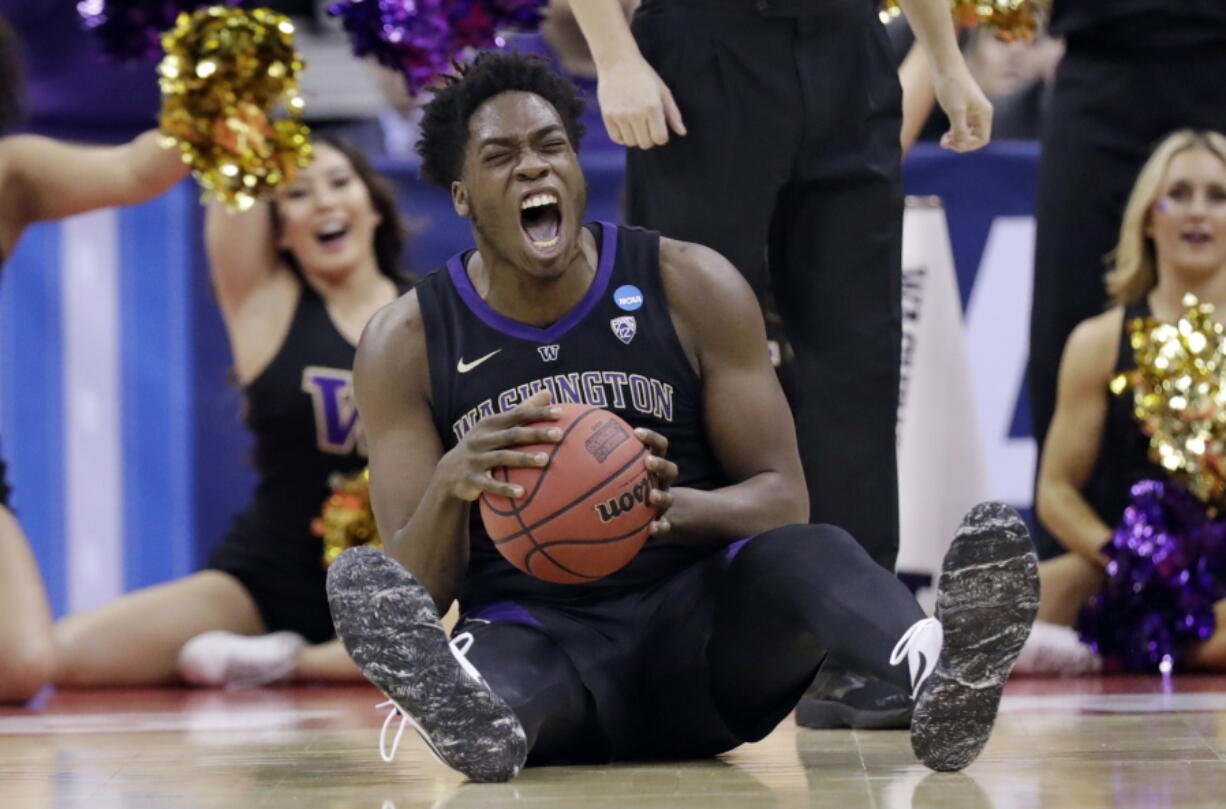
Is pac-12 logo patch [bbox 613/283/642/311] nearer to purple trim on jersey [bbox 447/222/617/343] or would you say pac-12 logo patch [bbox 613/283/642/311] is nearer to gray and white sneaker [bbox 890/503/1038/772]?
purple trim on jersey [bbox 447/222/617/343]

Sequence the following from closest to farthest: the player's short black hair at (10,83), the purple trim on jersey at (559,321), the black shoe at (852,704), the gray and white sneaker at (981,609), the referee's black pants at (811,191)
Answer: the gray and white sneaker at (981,609) < the purple trim on jersey at (559,321) < the black shoe at (852,704) < the referee's black pants at (811,191) < the player's short black hair at (10,83)

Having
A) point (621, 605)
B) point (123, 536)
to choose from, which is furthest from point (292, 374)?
point (621, 605)

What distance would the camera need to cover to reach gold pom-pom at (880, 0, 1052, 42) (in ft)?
16.9

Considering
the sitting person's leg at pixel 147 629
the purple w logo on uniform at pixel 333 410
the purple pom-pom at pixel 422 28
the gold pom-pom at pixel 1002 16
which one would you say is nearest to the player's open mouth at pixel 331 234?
the purple w logo on uniform at pixel 333 410

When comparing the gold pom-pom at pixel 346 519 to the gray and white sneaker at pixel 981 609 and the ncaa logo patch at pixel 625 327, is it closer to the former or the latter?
the ncaa logo patch at pixel 625 327

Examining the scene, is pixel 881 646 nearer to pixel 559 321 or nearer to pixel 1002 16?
pixel 559 321

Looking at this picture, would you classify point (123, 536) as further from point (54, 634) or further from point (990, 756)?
point (990, 756)

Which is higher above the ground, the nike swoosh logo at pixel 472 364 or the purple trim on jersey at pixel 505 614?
the nike swoosh logo at pixel 472 364

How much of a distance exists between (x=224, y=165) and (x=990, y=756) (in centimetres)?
280

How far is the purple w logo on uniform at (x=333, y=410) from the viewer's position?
582 cm

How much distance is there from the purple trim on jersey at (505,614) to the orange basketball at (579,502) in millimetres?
221

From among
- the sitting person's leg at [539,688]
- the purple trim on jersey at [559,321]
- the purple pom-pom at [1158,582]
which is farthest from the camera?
the purple pom-pom at [1158,582]

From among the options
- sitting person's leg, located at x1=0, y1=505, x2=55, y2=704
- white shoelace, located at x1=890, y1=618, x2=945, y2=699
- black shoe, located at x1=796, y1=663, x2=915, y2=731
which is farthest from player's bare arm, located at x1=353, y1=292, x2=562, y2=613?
sitting person's leg, located at x1=0, y1=505, x2=55, y2=704

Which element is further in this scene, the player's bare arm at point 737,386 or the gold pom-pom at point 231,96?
the gold pom-pom at point 231,96
